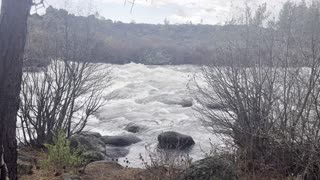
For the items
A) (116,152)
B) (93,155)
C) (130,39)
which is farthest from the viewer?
(130,39)

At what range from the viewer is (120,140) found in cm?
1455

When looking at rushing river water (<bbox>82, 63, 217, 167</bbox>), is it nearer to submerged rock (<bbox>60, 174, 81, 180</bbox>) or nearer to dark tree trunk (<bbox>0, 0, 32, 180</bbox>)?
submerged rock (<bbox>60, 174, 81, 180</bbox>)

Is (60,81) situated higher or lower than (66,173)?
higher

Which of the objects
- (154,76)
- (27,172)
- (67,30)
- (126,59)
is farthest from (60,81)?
(126,59)

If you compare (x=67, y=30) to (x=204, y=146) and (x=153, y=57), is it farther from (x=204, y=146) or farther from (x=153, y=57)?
(x=153, y=57)

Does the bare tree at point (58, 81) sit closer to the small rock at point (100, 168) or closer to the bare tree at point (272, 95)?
the small rock at point (100, 168)

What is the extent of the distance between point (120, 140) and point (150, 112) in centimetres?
481

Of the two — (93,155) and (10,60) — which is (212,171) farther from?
(93,155)

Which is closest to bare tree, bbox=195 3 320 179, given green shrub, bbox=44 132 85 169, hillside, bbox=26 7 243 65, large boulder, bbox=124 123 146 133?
hillside, bbox=26 7 243 65

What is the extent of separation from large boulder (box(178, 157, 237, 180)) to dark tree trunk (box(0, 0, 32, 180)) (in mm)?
2649

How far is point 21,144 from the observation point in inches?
444

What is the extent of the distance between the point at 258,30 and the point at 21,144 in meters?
6.39

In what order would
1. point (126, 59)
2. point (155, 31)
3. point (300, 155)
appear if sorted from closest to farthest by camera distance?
point (300, 155) < point (126, 59) < point (155, 31)

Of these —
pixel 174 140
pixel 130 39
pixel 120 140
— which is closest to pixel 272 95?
pixel 174 140
